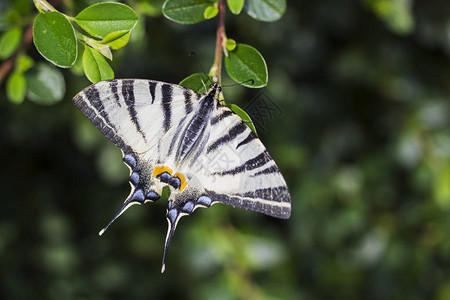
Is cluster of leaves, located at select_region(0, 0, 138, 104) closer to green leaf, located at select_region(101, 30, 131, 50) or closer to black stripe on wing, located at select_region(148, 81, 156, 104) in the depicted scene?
green leaf, located at select_region(101, 30, 131, 50)

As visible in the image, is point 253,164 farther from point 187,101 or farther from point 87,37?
point 87,37

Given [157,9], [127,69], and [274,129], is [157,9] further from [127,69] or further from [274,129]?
[274,129]

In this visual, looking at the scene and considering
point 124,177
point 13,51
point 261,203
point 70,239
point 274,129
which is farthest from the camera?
point 70,239

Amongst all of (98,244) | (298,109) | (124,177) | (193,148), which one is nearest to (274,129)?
(298,109)

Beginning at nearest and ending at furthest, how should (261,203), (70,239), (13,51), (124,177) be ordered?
(261,203) < (13,51) < (124,177) < (70,239)

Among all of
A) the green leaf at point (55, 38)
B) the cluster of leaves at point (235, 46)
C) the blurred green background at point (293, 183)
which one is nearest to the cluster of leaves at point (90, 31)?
the green leaf at point (55, 38)

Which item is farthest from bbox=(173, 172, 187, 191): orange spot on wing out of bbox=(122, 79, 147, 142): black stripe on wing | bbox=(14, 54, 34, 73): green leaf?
bbox=(14, 54, 34, 73): green leaf

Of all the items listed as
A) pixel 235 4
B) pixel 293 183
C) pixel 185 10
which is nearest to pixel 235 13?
pixel 235 4
